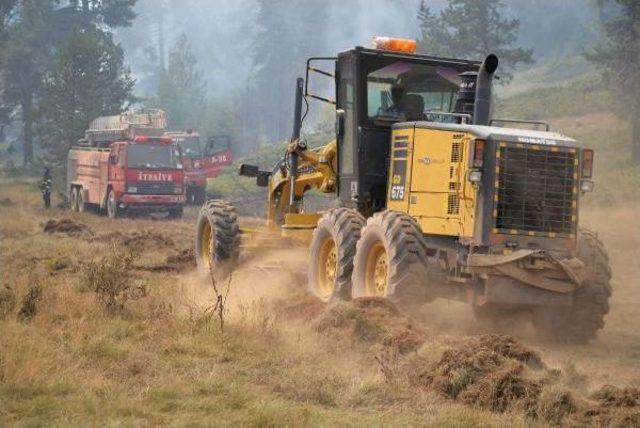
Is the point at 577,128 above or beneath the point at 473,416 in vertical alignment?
above

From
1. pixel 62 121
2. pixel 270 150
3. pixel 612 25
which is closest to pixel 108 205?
pixel 62 121

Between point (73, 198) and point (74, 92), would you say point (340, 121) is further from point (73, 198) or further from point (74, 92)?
point (74, 92)

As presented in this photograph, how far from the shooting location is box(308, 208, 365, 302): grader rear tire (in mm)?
12211

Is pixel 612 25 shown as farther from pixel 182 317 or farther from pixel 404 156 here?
pixel 182 317

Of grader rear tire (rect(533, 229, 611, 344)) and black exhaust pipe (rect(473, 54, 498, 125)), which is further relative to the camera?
black exhaust pipe (rect(473, 54, 498, 125))

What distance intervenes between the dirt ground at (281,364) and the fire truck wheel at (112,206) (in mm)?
19221

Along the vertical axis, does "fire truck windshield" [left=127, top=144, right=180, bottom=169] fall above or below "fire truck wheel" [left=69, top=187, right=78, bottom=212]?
above

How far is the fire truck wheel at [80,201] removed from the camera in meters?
36.0

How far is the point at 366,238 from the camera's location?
11758 millimetres

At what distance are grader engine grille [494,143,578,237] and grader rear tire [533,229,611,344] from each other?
0.62 m

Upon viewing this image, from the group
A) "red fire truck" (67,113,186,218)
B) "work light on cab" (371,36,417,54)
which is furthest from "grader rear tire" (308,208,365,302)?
"red fire truck" (67,113,186,218)

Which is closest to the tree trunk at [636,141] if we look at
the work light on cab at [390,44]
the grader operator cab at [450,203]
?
the grader operator cab at [450,203]

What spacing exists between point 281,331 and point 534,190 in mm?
3163

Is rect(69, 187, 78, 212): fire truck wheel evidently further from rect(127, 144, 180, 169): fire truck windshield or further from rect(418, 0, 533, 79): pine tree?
rect(418, 0, 533, 79): pine tree
